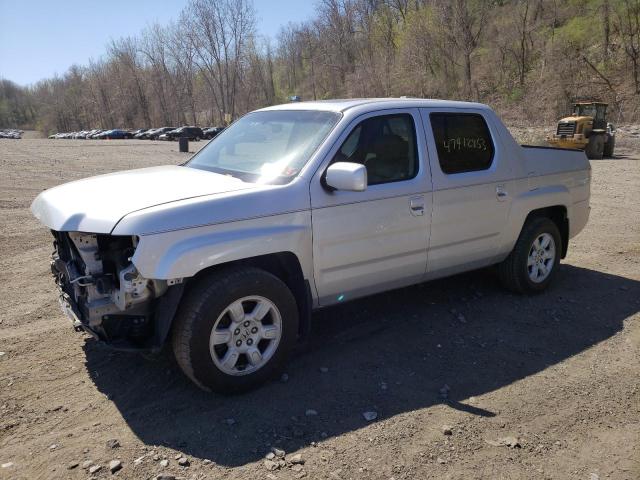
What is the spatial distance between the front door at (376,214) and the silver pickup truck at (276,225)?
11 mm

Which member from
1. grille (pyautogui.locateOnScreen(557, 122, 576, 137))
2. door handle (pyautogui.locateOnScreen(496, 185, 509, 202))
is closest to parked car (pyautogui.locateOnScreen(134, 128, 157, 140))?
grille (pyautogui.locateOnScreen(557, 122, 576, 137))

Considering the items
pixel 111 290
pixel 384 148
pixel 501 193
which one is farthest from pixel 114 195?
pixel 501 193

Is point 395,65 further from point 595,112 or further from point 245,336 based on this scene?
point 245,336

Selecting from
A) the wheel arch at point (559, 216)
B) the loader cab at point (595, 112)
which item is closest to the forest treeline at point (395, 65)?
the loader cab at point (595, 112)

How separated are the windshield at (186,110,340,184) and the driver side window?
0.21 m

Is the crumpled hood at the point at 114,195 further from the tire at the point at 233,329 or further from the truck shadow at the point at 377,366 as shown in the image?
the truck shadow at the point at 377,366

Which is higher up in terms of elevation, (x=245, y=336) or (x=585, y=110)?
(x=585, y=110)

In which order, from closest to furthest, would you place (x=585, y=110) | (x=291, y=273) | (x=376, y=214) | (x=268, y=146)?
(x=291, y=273), (x=376, y=214), (x=268, y=146), (x=585, y=110)

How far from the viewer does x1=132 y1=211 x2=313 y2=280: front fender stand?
122 inches

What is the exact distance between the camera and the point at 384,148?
420cm

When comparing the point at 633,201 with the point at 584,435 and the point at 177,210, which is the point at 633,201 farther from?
the point at 177,210

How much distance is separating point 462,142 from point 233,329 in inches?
103

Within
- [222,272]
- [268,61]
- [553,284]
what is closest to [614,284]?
[553,284]

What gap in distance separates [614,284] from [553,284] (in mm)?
658
